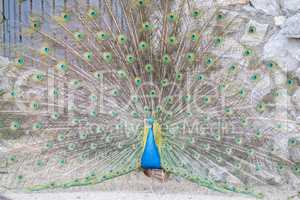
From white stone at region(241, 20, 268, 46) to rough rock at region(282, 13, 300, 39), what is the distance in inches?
7.7

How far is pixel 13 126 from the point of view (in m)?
3.93

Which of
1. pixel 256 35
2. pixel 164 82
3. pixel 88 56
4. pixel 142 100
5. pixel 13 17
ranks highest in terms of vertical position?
pixel 13 17

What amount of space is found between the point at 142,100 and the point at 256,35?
4.02 feet

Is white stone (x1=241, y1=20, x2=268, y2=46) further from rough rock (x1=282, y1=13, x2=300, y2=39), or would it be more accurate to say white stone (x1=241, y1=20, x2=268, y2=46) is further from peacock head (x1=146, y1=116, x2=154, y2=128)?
peacock head (x1=146, y1=116, x2=154, y2=128)

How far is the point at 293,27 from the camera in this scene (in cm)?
425

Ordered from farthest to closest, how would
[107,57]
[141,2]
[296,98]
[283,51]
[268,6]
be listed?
[268,6] < [283,51] < [296,98] < [107,57] < [141,2]

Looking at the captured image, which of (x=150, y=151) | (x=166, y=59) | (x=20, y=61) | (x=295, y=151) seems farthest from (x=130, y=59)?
(x=295, y=151)

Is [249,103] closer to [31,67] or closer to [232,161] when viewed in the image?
[232,161]

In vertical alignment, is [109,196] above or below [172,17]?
below

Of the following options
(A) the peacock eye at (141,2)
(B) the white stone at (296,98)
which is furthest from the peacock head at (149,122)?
(B) the white stone at (296,98)

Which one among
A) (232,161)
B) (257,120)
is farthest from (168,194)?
(257,120)

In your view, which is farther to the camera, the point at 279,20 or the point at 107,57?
the point at 279,20

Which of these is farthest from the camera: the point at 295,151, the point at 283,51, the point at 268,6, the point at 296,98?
the point at 268,6

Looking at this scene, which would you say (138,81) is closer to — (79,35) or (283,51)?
(79,35)
